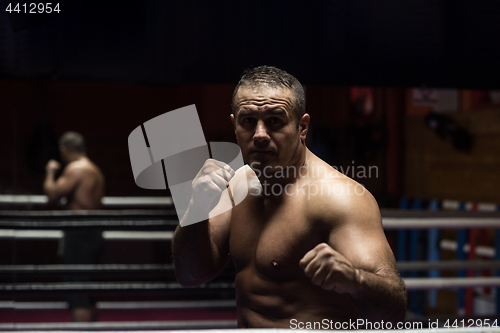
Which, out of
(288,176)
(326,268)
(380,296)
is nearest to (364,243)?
(380,296)

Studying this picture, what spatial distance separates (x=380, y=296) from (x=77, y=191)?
11.7 ft

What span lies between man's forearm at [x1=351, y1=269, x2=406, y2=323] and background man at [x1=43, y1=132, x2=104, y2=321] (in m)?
2.95

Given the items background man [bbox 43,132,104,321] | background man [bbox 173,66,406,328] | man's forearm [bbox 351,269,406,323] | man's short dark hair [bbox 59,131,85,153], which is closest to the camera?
man's forearm [bbox 351,269,406,323]

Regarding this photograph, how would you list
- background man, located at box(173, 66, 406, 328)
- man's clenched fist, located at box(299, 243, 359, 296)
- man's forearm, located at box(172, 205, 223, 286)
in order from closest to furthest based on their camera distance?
man's clenched fist, located at box(299, 243, 359, 296) → background man, located at box(173, 66, 406, 328) → man's forearm, located at box(172, 205, 223, 286)

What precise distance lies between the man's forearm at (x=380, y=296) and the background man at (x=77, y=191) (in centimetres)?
295

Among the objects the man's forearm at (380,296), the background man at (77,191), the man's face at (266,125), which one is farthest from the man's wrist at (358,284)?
the background man at (77,191)

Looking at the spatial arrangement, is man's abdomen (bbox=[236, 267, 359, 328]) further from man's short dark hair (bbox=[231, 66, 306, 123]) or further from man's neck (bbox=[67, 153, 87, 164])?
man's neck (bbox=[67, 153, 87, 164])

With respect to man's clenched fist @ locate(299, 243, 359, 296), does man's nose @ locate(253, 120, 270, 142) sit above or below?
above

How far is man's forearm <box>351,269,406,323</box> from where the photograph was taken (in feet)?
3.89

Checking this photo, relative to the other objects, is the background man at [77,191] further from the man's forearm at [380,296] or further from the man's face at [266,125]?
the man's forearm at [380,296]

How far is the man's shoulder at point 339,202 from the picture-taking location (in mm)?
1374

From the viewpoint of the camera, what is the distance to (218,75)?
1.87 m

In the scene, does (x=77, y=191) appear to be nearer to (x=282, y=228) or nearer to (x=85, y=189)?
(x=85, y=189)

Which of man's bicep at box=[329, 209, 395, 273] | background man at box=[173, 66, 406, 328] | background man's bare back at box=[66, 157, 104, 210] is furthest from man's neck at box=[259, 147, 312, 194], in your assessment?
background man's bare back at box=[66, 157, 104, 210]
